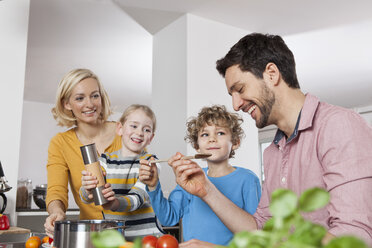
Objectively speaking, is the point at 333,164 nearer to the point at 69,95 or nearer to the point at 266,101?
the point at 266,101

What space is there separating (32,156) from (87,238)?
628 cm

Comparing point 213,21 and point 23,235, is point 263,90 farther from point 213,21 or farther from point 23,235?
point 213,21

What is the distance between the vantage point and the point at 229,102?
331cm

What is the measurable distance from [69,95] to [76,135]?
19cm

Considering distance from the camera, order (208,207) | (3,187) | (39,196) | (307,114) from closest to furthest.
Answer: (307,114)
(208,207)
(3,187)
(39,196)

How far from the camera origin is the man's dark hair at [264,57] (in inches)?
46.8

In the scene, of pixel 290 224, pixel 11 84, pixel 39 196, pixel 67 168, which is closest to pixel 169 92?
pixel 11 84

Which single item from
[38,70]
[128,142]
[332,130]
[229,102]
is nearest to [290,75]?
[332,130]

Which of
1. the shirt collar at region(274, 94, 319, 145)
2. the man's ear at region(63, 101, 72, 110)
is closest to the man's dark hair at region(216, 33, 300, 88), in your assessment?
the shirt collar at region(274, 94, 319, 145)

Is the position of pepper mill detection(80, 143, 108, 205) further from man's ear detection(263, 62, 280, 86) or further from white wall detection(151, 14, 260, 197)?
white wall detection(151, 14, 260, 197)

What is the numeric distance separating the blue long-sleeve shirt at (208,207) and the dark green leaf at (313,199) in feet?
3.98

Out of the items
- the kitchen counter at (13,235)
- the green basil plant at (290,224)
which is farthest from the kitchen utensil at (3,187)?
the green basil plant at (290,224)

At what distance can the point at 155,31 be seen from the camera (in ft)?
11.5

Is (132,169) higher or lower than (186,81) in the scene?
lower
